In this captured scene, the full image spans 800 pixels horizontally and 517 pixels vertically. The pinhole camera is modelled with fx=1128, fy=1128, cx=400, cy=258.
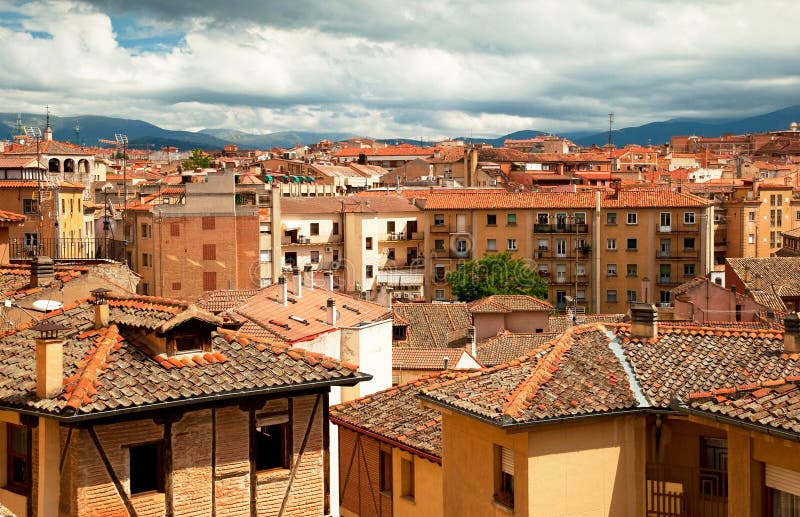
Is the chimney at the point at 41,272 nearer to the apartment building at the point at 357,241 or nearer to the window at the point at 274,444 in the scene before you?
the window at the point at 274,444

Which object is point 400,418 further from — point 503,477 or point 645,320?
point 503,477

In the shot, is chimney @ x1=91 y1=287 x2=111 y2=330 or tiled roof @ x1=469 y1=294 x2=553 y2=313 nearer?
chimney @ x1=91 y1=287 x2=111 y2=330

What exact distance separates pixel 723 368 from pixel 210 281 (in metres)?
49.2

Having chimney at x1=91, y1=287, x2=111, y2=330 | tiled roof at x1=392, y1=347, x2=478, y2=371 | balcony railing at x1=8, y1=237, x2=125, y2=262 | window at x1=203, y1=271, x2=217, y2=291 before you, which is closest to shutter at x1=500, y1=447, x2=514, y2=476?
chimney at x1=91, y1=287, x2=111, y2=330

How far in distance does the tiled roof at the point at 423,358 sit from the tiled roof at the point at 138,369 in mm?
20423

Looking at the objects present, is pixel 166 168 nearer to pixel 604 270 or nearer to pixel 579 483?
pixel 604 270

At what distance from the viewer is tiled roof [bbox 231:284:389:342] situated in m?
30.3

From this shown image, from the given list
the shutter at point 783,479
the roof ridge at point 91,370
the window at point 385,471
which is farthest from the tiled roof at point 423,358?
the shutter at point 783,479

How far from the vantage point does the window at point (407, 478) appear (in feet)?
66.5

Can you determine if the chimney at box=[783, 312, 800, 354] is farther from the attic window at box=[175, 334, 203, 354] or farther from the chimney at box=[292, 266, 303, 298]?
the chimney at box=[292, 266, 303, 298]

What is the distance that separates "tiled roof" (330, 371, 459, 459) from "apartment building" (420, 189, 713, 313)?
191 feet

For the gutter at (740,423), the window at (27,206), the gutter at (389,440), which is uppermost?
the window at (27,206)

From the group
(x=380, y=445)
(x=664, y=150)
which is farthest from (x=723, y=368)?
(x=664, y=150)

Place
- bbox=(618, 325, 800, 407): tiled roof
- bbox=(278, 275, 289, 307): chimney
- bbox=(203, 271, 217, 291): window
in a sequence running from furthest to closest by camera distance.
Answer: bbox=(203, 271, 217, 291): window, bbox=(278, 275, 289, 307): chimney, bbox=(618, 325, 800, 407): tiled roof
